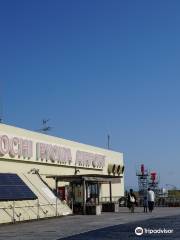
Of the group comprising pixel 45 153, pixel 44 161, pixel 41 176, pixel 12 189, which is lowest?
pixel 12 189

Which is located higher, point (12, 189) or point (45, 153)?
point (45, 153)

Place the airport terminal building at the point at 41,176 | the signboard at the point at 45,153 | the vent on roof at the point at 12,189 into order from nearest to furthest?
the vent on roof at the point at 12,189 → the airport terminal building at the point at 41,176 → the signboard at the point at 45,153

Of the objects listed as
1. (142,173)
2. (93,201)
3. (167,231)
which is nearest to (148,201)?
(93,201)

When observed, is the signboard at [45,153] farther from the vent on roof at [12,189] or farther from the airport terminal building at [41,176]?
the vent on roof at [12,189]

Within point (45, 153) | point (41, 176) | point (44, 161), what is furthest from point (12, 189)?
point (45, 153)

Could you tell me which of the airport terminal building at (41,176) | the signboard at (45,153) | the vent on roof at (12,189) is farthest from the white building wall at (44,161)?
the vent on roof at (12,189)

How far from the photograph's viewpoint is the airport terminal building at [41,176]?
28.2m

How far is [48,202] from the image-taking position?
1270 inches

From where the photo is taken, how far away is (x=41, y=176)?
37656 mm

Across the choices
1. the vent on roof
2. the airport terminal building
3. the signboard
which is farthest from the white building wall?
the vent on roof

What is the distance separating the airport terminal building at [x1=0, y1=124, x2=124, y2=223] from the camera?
28234 mm

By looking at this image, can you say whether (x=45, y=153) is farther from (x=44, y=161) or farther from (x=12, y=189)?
(x=12, y=189)

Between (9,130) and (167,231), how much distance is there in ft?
53.6

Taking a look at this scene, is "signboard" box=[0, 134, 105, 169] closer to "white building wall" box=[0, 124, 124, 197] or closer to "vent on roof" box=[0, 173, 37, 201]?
"white building wall" box=[0, 124, 124, 197]
